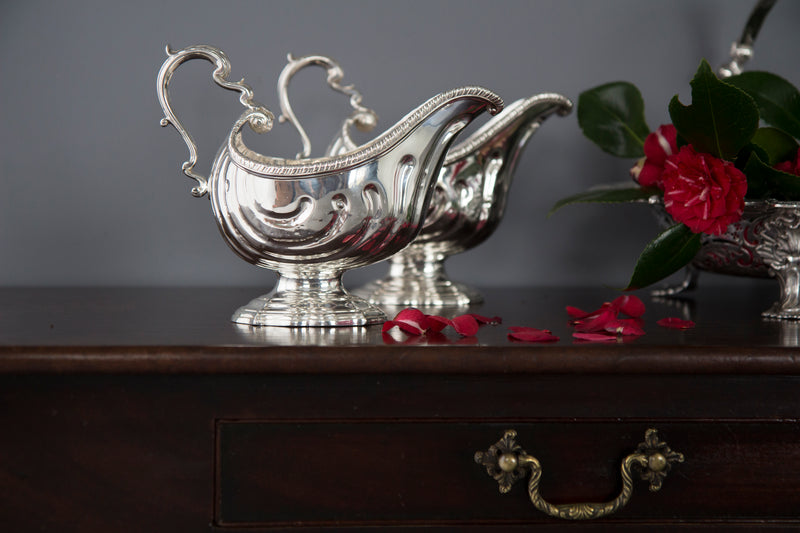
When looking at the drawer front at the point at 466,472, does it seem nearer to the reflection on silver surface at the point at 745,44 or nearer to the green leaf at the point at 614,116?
the green leaf at the point at 614,116

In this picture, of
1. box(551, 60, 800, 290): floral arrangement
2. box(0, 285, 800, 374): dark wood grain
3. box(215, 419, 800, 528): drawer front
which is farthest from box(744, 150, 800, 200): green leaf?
box(215, 419, 800, 528): drawer front

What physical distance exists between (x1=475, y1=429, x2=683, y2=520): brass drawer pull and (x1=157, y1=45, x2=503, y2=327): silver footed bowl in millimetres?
160

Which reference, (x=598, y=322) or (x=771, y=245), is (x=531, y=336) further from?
(x=771, y=245)

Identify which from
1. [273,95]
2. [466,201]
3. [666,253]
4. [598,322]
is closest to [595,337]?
[598,322]

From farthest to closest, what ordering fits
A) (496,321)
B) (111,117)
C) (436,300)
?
(111,117), (436,300), (496,321)

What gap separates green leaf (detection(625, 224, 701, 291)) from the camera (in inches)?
24.3

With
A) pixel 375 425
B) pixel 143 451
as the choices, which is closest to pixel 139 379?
pixel 143 451

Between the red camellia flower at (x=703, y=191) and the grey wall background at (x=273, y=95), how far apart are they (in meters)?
0.36

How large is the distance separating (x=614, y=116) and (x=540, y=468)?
439 mm

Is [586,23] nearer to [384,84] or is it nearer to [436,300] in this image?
[384,84]

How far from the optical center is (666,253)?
2.05 ft

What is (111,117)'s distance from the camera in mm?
903

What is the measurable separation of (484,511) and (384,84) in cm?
61

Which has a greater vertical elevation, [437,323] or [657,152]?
[657,152]
